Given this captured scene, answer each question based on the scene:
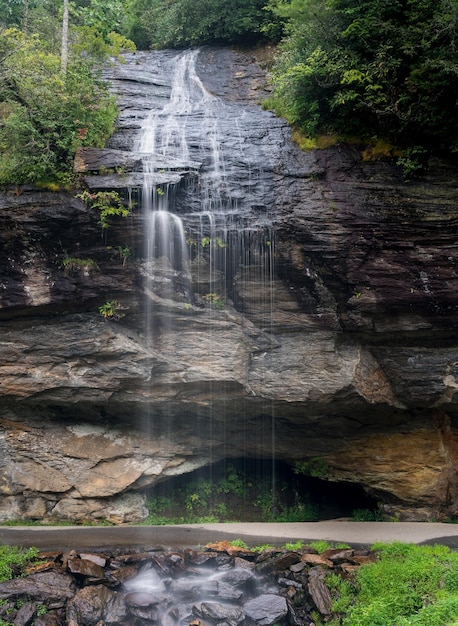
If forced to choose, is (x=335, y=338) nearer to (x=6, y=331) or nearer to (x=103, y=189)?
(x=103, y=189)

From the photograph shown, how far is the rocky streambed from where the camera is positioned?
7.19 metres

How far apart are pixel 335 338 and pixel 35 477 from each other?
770cm

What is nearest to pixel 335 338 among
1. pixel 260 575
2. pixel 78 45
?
pixel 260 575

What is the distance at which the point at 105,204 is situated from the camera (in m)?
10.1

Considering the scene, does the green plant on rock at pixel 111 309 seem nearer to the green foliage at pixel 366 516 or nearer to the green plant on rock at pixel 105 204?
the green plant on rock at pixel 105 204

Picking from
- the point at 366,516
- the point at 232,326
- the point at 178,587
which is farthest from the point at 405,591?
the point at 232,326

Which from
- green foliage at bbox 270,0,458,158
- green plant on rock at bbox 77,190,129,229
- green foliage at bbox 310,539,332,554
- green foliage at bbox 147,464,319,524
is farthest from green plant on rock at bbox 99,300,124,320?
green foliage at bbox 310,539,332,554

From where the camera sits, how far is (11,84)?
1086 centimetres

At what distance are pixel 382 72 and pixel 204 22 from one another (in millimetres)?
11079

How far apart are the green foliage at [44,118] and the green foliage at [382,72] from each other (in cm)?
454

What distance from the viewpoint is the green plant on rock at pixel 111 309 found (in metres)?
10.7

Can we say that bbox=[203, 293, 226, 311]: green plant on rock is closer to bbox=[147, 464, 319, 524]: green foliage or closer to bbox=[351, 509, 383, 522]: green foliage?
bbox=[147, 464, 319, 524]: green foliage

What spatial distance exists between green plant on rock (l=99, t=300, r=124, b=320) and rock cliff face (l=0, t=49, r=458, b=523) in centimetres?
10

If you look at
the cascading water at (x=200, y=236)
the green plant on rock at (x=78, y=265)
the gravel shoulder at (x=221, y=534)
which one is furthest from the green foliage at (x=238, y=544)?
the green plant on rock at (x=78, y=265)
